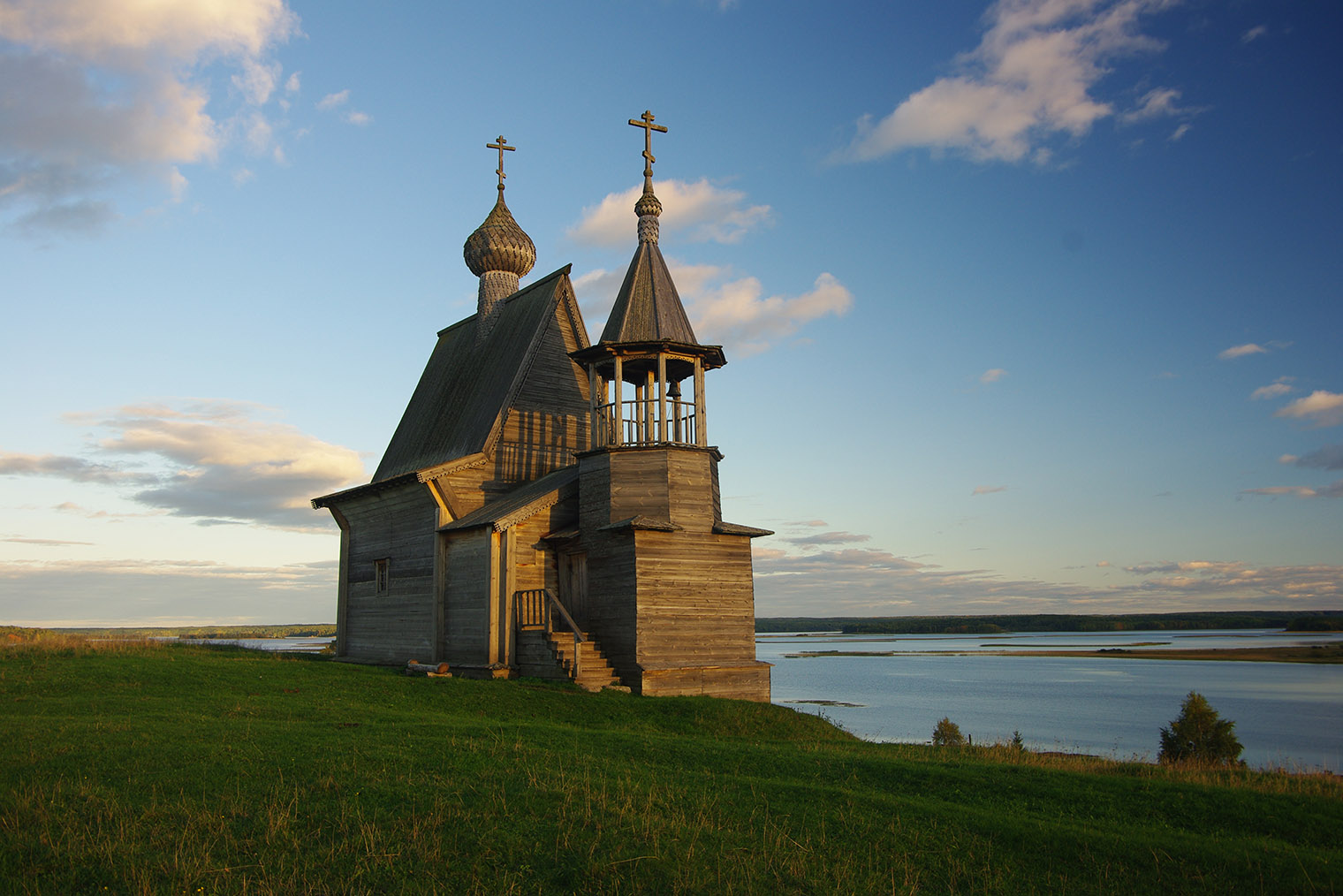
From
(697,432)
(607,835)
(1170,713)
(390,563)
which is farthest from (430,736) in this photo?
(1170,713)

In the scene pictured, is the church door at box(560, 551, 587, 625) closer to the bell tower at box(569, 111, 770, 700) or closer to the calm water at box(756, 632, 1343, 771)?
the bell tower at box(569, 111, 770, 700)

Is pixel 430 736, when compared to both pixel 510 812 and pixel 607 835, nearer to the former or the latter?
pixel 510 812

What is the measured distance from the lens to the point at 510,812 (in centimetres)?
918

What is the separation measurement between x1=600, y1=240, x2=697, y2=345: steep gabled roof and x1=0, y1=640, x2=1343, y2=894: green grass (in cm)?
1075

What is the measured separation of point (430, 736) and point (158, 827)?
4.87 meters

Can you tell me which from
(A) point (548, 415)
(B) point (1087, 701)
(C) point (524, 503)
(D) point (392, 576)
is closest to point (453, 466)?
(C) point (524, 503)

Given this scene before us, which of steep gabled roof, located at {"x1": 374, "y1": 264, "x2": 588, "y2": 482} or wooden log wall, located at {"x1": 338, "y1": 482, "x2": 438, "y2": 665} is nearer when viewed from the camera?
wooden log wall, located at {"x1": 338, "y1": 482, "x2": 438, "y2": 665}

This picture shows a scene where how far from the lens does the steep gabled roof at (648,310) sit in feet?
75.9

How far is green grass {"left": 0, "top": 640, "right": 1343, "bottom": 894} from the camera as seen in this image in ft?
25.6

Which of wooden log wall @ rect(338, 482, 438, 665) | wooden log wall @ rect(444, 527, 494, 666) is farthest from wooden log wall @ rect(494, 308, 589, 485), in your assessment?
wooden log wall @ rect(444, 527, 494, 666)

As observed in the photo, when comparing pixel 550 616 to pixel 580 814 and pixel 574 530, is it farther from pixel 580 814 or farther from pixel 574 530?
pixel 580 814

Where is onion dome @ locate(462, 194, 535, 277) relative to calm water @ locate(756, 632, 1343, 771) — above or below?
above

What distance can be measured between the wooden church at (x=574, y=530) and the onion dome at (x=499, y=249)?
4767mm

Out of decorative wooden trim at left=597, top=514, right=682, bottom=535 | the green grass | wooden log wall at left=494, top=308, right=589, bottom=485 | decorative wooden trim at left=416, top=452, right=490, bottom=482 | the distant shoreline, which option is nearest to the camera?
the green grass
